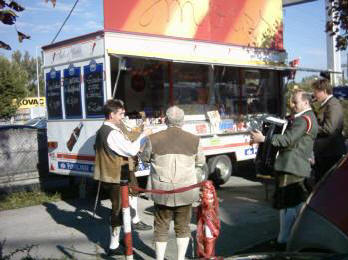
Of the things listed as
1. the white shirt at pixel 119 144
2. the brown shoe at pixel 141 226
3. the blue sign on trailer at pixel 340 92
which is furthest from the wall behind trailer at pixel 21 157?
the blue sign on trailer at pixel 340 92

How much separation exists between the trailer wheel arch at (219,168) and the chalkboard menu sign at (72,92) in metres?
2.86

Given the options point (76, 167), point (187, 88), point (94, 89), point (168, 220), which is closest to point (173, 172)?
point (168, 220)

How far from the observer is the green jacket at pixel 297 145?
504cm

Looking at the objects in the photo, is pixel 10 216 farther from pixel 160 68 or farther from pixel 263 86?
pixel 263 86

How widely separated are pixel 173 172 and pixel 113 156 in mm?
1297

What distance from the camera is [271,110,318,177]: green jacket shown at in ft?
16.5

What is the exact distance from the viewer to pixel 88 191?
9344 millimetres

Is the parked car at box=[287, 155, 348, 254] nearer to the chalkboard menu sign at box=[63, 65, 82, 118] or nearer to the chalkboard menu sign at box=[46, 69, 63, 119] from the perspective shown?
the chalkboard menu sign at box=[63, 65, 82, 118]

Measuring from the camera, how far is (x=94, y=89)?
774 cm

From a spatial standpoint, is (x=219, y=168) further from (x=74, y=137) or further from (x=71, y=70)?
(x=71, y=70)

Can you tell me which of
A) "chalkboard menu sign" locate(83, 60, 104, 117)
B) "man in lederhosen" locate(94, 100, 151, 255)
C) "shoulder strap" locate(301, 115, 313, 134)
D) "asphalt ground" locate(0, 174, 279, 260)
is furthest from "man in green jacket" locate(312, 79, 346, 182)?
"chalkboard menu sign" locate(83, 60, 104, 117)

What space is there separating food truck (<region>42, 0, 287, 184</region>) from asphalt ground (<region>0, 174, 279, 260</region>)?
0.76m

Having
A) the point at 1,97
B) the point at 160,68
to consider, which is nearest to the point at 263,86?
the point at 160,68

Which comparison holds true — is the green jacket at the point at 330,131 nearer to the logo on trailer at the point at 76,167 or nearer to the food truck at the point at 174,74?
the food truck at the point at 174,74
